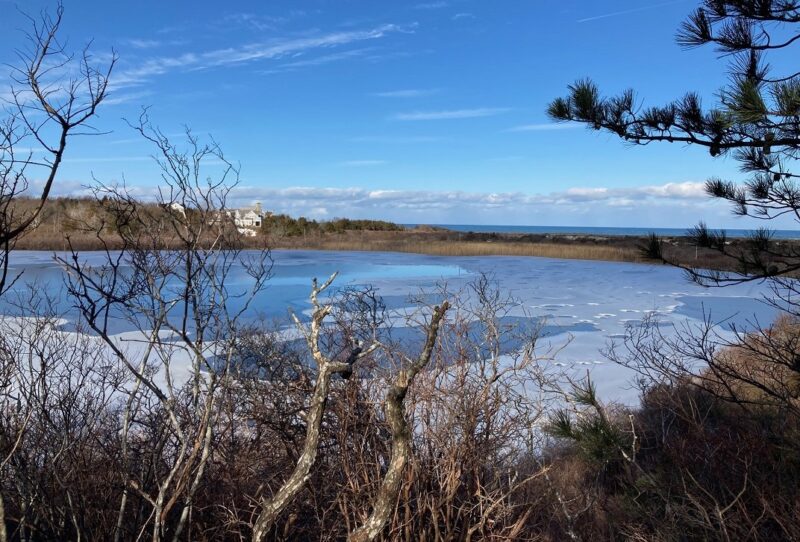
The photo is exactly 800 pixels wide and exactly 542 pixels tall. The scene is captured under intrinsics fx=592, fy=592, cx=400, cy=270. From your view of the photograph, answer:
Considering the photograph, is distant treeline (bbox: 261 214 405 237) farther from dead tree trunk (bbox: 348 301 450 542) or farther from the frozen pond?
dead tree trunk (bbox: 348 301 450 542)

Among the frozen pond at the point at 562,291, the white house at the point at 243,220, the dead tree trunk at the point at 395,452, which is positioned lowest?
the frozen pond at the point at 562,291

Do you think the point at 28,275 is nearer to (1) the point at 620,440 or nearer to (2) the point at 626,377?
(2) the point at 626,377

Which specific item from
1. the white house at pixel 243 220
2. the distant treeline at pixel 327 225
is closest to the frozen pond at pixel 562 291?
the white house at pixel 243 220

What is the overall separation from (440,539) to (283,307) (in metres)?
10.2

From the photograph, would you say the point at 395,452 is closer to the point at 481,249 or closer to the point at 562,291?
the point at 562,291

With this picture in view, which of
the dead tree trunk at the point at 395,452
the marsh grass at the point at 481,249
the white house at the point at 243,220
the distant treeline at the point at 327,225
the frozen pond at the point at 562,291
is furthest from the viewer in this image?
the distant treeline at the point at 327,225

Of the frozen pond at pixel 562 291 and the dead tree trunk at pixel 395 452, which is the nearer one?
the dead tree trunk at pixel 395 452

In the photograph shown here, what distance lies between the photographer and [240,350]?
5.89 m

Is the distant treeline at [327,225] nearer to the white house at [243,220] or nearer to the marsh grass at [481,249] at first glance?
the marsh grass at [481,249]

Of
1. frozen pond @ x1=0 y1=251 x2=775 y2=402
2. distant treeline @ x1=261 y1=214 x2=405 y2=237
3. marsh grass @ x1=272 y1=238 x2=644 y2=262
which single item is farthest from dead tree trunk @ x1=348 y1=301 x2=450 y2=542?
distant treeline @ x1=261 y1=214 x2=405 y2=237

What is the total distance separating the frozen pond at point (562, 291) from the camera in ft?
37.4

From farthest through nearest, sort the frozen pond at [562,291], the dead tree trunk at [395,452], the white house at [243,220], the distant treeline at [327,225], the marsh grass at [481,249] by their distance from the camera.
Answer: the distant treeline at [327,225] < the marsh grass at [481,249] < the frozen pond at [562,291] < the white house at [243,220] < the dead tree trunk at [395,452]

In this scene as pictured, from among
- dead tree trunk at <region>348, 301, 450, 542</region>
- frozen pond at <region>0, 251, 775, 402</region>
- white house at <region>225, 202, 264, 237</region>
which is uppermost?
white house at <region>225, 202, 264, 237</region>

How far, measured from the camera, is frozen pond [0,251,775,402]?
11.4 m
